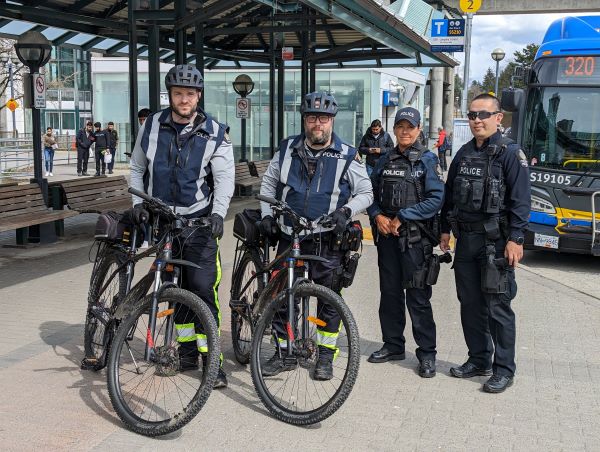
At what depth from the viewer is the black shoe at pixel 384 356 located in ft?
18.1

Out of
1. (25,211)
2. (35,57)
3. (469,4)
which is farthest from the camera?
(469,4)

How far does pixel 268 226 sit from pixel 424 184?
1.11 metres

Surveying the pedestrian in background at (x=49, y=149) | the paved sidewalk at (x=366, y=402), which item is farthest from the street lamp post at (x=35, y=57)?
the pedestrian in background at (x=49, y=149)

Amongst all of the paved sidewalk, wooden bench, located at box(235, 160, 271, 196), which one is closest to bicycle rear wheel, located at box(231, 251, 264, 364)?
the paved sidewalk

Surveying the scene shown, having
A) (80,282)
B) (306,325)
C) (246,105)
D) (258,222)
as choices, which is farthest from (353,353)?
(246,105)

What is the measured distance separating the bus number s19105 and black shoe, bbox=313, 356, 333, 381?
616 cm

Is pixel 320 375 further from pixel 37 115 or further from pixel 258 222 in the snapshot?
pixel 37 115

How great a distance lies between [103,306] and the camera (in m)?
5.05

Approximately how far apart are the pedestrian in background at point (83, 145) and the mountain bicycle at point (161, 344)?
22.3 meters

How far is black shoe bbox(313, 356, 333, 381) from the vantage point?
15.7 ft

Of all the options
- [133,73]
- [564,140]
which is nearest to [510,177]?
[564,140]

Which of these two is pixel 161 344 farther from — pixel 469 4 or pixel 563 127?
pixel 469 4

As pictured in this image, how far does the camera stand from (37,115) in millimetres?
10422

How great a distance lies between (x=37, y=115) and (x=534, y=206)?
665cm
